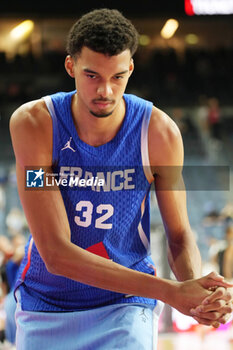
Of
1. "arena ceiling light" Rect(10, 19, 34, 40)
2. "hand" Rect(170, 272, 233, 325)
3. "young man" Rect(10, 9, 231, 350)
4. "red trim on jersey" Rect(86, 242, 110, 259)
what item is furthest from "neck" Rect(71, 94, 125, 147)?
"arena ceiling light" Rect(10, 19, 34, 40)

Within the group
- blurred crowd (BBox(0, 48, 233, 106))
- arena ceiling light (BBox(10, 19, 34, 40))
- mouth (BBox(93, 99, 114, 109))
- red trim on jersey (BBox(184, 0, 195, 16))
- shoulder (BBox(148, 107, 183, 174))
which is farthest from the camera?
arena ceiling light (BBox(10, 19, 34, 40))

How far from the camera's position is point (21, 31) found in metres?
9.18

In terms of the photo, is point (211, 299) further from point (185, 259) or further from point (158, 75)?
point (158, 75)

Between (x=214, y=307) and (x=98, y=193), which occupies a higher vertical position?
(x=98, y=193)

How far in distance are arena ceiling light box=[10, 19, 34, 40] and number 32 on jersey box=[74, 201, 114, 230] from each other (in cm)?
755

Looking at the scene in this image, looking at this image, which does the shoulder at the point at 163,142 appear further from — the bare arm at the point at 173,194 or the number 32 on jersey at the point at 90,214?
the number 32 on jersey at the point at 90,214

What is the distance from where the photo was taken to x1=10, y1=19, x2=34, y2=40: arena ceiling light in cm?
864

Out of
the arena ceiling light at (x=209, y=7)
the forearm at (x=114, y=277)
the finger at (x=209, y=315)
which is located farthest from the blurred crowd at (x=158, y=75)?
the finger at (x=209, y=315)

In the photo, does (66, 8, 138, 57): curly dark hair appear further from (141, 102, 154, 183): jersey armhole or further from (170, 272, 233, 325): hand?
(170, 272, 233, 325): hand

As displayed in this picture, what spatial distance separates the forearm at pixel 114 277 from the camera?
1.37 meters

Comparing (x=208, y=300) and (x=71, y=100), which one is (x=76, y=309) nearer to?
(x=208, y=300)

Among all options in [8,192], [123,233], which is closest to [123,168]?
[123,233]

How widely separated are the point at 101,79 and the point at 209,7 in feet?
11.6

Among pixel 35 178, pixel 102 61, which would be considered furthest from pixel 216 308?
pixel 102 61
